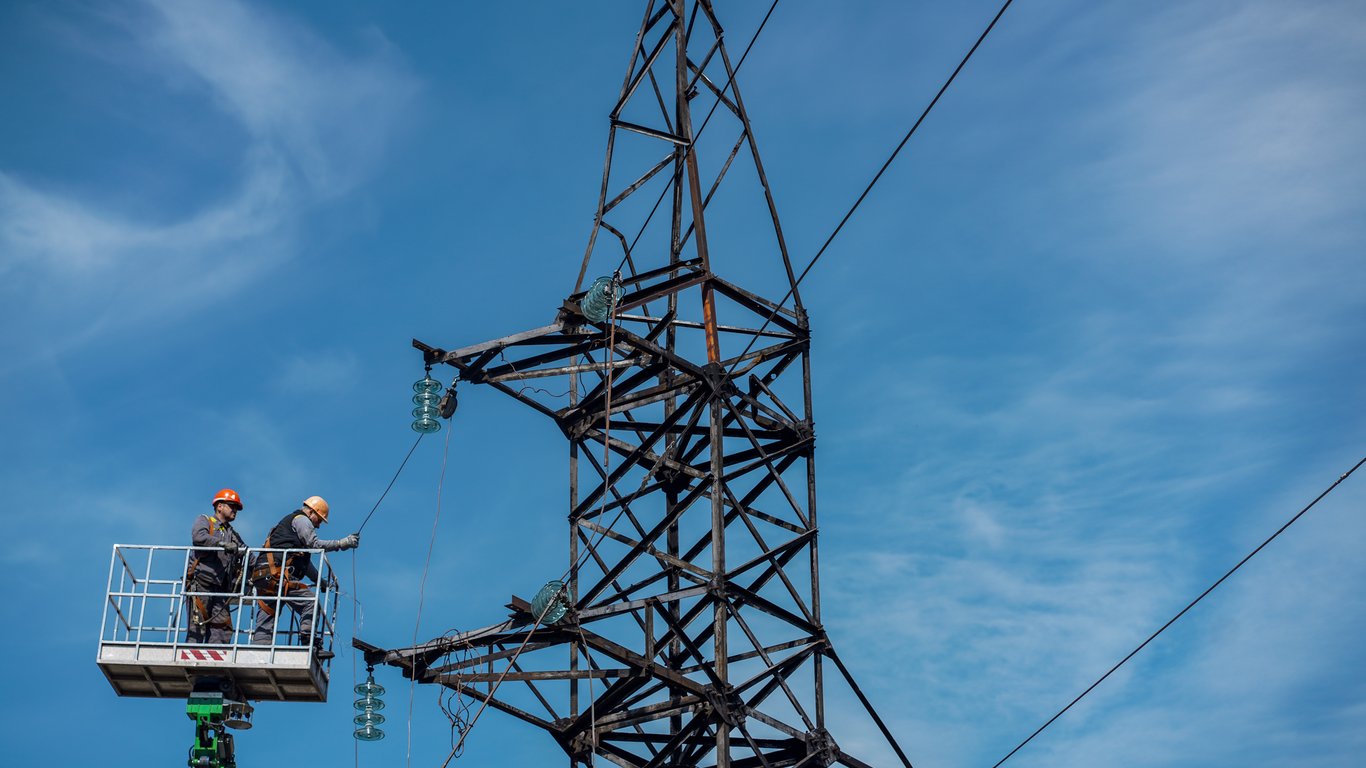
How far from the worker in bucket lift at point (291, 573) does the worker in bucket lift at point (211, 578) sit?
0.37 metres

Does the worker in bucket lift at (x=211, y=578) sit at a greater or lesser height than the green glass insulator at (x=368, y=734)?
greater

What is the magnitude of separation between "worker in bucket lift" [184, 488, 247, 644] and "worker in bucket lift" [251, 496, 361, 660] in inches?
14.7

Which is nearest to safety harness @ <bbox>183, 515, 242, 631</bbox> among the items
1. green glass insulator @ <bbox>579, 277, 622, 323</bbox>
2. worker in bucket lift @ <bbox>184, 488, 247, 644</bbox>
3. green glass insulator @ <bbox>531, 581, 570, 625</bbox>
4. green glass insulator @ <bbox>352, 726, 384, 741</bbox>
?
worker in bucket lift @ <bbox>184, 488, 247, 644</bbox>

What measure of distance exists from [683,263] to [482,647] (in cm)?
698

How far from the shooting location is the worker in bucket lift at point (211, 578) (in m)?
26.9

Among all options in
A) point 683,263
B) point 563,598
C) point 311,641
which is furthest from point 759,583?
point 311,641

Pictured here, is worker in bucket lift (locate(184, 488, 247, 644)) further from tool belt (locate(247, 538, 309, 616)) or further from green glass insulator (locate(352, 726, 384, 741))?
green glass insulator (locate(352, 726, 384, 741))

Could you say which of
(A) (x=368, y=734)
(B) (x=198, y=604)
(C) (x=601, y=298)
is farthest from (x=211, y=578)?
(C) (x=601, y=298)

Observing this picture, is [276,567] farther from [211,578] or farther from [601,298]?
[601,298]

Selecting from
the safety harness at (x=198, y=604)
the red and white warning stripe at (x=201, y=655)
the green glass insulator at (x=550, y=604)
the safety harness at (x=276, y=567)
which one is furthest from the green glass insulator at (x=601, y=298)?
the red and white warning stripe at (x=201, y=655)

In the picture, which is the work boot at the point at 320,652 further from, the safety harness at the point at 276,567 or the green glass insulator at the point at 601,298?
the green glass insulator at the point at 601,298

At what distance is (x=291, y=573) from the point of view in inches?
1078

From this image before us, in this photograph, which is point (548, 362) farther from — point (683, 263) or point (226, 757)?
point (226, 757)

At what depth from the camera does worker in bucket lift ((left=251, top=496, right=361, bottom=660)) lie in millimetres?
26938
